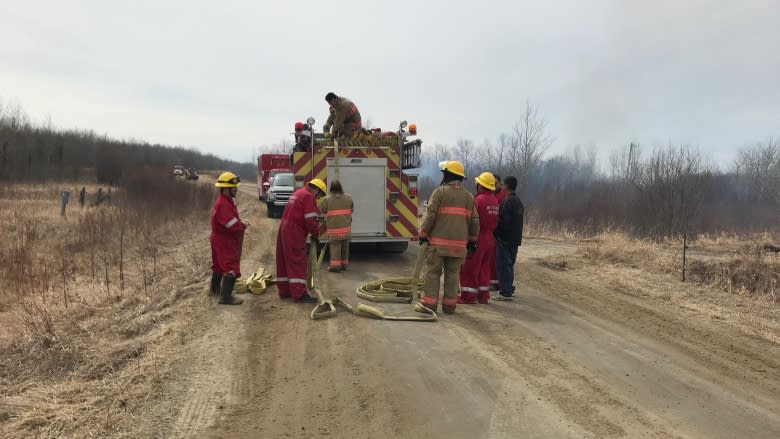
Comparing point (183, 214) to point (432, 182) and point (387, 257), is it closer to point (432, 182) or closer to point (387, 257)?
point (387, 257)

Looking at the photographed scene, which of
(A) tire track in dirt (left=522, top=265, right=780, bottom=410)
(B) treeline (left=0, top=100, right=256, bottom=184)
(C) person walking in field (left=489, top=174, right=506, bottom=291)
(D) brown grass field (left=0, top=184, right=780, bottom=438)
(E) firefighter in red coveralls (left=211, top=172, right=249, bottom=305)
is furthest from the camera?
(B) treeline (left=0, top=100, right=256, bottom=184)

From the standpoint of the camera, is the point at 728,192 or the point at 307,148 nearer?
the point at 307,148

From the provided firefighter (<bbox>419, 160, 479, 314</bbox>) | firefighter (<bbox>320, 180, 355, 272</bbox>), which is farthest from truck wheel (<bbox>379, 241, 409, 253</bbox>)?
firefighter (<bbox>419, 160, 479, 314</bbox>)

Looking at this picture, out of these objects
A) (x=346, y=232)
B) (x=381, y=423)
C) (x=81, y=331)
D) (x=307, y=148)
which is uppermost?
(x=307, y=148)

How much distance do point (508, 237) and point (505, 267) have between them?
478 millimetres

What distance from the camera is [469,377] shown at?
14.2 feet

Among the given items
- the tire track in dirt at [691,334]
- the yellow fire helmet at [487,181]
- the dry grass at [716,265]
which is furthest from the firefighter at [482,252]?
the dry grass at [716,265]

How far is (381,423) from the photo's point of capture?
3533 mm

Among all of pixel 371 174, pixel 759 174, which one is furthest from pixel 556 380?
pixel 759 174

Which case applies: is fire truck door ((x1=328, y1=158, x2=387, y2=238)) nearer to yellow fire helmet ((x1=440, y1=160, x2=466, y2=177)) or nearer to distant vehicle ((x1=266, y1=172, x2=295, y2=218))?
yellow fire helmet ((x1=440, y1=160, x2=466, y2=177))

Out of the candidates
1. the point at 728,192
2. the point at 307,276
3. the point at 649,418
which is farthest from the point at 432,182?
the point at 649,418

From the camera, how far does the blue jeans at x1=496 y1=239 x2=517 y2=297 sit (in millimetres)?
7535

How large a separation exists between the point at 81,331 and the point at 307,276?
3.22 metres

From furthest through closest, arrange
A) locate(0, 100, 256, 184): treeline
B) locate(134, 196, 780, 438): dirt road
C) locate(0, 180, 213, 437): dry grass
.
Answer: locate(0, 100, 256, 184): treeline, locate(0, 180, 213, 437): dry grass, locate(134, 196, 780, 438): dirt road
